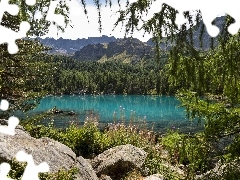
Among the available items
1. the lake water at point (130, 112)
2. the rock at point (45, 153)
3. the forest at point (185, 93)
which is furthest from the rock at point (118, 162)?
the lake water at point (130, 112)

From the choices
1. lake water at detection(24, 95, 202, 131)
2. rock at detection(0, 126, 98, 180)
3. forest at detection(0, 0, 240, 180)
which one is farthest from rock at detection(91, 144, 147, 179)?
lake water at detection(24, 95, 202, 131)

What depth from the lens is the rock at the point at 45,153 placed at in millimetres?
7023

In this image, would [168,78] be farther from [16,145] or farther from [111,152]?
[111,152]

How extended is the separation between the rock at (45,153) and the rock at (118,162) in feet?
4.47

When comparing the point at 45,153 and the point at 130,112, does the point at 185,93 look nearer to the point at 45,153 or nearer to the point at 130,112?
the point at 45,153

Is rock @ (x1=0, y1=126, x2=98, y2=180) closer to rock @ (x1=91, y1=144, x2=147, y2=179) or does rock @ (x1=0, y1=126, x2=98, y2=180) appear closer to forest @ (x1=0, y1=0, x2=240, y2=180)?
forest @ (x1=0, y1=0, x2=240, y2=180)

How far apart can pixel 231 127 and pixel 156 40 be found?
222 centimetres

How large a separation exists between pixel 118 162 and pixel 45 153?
294cm

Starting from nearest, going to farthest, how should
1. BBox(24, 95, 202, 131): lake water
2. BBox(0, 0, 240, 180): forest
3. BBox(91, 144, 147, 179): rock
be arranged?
BBox(0, 0, 240, 180): forest, BBox(91, 144, 147, 179): rock, BBox(24, 95, 202, 131): lake water

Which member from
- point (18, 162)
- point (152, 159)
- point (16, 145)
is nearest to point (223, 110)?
point (18, 162)

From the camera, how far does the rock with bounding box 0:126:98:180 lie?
702cm

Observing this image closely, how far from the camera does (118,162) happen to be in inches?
409

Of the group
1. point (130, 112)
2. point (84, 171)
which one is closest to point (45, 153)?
point (84, 171)

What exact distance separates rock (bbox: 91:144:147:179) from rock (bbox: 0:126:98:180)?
136cm
